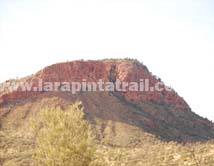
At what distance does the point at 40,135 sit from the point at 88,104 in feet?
170

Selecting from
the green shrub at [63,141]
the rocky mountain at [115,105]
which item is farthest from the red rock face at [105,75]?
the green shrub at [63,141]

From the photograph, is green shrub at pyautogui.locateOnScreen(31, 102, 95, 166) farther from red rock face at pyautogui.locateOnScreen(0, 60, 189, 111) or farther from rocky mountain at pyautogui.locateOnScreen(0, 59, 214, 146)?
red rock face at pyautogui.locateOnScreen(0, 60, 189, 111)

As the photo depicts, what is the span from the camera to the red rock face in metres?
79.8

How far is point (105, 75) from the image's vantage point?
84.7 metres

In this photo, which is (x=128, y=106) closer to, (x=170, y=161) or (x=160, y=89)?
(x=160, y=89)

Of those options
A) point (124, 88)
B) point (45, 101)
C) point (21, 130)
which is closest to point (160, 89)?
point (124, 88)

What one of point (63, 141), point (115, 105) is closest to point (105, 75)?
point (115, 105)

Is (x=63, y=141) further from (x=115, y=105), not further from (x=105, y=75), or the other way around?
(x=105, y=75)

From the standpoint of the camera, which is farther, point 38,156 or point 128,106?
point 128,106

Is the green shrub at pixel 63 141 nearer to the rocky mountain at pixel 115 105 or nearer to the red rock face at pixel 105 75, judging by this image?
the rocky mountain at pixel 115 105

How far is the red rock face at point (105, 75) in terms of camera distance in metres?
79.8

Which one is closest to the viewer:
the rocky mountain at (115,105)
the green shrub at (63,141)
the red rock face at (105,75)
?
the green shrub at (63,141)

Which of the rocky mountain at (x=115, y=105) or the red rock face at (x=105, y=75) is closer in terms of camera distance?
the rocky mountain at (x=115, y=105)

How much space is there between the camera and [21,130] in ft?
224
